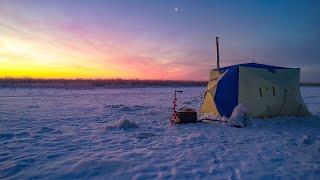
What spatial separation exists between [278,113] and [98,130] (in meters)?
8.71

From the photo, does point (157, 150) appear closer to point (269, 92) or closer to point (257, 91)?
point (257, 91)

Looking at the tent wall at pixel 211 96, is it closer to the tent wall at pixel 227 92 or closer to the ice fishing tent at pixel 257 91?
the ice fishing tent at pixel 257 91

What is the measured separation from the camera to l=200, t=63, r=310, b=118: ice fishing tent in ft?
46.2

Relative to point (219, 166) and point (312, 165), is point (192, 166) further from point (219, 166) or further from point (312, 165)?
point (312, 165)

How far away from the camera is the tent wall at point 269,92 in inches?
554

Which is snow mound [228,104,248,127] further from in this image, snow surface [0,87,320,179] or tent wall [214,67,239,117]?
tent wall [214,67,239,117]

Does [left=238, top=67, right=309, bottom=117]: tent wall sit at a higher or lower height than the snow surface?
higher

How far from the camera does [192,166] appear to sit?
6.64 meters

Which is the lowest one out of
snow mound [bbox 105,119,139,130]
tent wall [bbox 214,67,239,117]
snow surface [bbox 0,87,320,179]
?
snow surface [bbox 0,87,320,179]

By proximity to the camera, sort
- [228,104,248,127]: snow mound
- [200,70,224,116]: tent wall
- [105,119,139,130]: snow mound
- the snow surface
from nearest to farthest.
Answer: the snow surface
[105,119,139,130]: snow mound
[228,104,248,127]: snow mound
[200,70,224,116]: tent wall

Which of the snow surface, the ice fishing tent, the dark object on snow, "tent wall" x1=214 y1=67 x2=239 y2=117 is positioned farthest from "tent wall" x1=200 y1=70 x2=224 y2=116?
the snow surface

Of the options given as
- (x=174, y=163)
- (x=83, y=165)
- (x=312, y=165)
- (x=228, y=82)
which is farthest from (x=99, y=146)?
(x=228, y=82)

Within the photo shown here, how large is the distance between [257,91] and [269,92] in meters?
0.70

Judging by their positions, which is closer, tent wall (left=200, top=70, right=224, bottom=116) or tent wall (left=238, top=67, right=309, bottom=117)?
tent wall (left=238, top=67, right=309, bottom=117)
